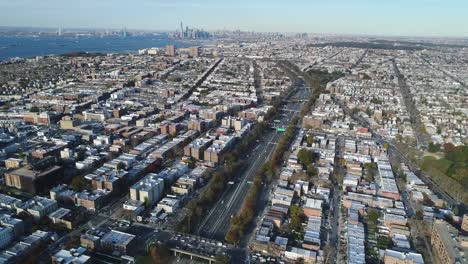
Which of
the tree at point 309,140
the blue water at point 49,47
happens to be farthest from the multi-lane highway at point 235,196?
the blue water at point 49,47

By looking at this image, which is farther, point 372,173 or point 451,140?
point 451,140

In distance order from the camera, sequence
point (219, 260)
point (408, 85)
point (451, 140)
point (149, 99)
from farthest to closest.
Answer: point (408, 85) → point (149, 99) → point (451, 140) → point (219, 260)

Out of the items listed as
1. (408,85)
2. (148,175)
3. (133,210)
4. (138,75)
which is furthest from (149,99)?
(408,85)

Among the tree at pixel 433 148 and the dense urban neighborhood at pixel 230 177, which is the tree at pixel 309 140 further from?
the tree at pixel 433 148

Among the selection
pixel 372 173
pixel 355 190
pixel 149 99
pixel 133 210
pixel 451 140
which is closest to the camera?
pixel 133 210

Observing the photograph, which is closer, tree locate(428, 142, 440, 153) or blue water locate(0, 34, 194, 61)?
tree locate(428, 142, 440, 153)

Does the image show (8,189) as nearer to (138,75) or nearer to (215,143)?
(215,143)

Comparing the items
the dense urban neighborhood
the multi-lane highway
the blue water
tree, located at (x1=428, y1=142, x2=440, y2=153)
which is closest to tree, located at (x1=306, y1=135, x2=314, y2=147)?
the dense urban neighborhood

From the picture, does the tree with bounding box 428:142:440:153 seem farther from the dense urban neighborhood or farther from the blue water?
the blue water
